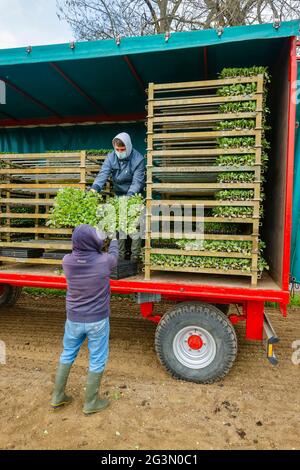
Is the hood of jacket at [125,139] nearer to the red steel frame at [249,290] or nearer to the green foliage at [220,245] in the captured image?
the green foliage at [220,245]

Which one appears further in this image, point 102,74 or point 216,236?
point 102,74

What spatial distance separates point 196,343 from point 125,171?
96.0 inches

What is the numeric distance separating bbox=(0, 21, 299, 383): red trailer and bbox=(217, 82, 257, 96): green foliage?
14.9 inches

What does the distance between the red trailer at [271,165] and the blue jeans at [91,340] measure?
817 millimetres

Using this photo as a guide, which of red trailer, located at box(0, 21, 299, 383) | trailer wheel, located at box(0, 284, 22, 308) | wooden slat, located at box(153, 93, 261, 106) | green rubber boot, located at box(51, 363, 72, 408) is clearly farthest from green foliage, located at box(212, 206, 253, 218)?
trailer wheel, located at box(0, 284, 22, 308)

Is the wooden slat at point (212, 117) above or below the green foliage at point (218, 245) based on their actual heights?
above

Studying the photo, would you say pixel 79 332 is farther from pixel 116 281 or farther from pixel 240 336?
pixel 240 336

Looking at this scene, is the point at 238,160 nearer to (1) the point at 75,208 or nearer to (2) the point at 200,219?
(2) the point at 200,219

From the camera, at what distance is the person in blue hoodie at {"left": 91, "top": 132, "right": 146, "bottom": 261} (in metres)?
4.64

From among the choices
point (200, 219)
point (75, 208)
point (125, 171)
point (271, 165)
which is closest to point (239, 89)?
point (271, 165)

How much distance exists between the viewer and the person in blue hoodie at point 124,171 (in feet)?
15.2

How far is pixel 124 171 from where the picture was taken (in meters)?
4.83

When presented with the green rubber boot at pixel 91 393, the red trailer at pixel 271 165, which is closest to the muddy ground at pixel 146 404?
the green rubber boot at pixel 91 393
